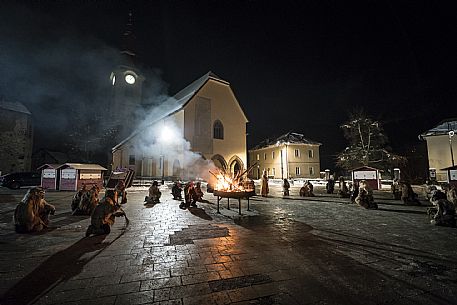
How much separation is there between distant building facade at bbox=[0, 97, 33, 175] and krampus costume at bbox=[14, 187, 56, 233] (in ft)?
119

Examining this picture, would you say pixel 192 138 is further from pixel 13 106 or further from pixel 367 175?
pixel 13 106

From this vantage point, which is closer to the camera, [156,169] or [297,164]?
[156,169]

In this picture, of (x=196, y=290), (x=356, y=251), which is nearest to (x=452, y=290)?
(x=356, y=251)

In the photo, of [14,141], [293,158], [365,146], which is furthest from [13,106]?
[365,146]

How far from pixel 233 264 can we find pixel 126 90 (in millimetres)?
41034

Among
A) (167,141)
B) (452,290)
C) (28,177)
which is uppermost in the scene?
(167,141)

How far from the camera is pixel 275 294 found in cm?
300

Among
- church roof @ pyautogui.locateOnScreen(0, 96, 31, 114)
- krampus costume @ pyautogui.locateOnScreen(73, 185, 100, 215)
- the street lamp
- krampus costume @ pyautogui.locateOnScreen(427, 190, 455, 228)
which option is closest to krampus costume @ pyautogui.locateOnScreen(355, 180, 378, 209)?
krampus costume @ pyautogui.locateOnScreen(427, 190, 455, 228)

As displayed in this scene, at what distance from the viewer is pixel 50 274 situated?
3.61 meters

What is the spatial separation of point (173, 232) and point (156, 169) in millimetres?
24577

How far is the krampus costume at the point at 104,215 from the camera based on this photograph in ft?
19.6

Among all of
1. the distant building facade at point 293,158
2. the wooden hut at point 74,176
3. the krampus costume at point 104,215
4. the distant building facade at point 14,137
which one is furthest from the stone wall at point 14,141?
the krampus costume at point 104,215

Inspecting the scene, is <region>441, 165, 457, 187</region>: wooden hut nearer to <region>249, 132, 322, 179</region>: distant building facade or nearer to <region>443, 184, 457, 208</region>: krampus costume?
<region>443, 184, 457, 208</region>: krampus costume

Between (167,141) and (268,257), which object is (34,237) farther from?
(167,141)
